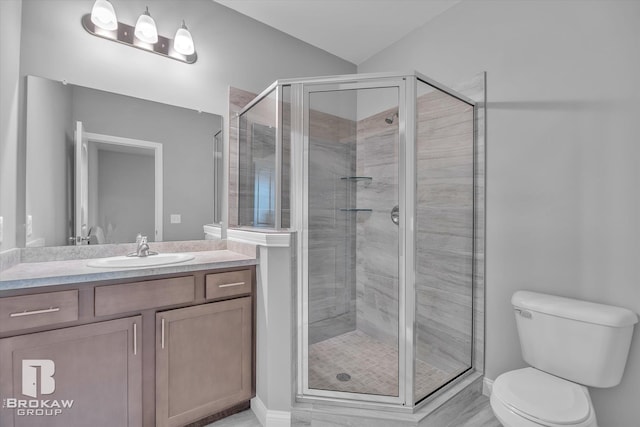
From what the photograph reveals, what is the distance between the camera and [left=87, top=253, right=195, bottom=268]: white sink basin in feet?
5.04

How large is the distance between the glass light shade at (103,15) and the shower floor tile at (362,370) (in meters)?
2.30

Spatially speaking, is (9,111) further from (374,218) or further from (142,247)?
(374,218)

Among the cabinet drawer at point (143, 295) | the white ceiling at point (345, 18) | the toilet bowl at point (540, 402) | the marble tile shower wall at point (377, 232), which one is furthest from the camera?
the white ceiling at point (345, 18)

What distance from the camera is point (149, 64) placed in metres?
1.96

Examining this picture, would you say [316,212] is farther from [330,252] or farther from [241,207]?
[241,207]

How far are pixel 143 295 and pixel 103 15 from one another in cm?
164

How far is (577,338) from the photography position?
1.44 meters

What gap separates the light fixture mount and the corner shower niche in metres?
0.55

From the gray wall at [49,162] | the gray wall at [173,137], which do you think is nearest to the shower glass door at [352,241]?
the gray wall at [173,137]

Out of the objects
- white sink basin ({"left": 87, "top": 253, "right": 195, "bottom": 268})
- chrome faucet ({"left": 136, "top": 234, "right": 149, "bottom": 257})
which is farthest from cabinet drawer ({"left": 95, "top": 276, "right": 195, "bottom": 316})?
chrome faucet ({"left": 136, "top": 234, "right": 149, "bottom": 257})

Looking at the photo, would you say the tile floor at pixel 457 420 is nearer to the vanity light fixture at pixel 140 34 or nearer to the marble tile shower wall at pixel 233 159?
the marble tile shower wall at pixel 233 159

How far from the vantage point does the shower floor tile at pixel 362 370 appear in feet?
5.72

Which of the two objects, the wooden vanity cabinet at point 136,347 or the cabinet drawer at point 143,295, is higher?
the cabinet drawer at point 143,295

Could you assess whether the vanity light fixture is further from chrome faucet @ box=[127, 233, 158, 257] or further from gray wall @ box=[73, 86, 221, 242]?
chrome faucet @ box=[127, 233, 158, 257]
